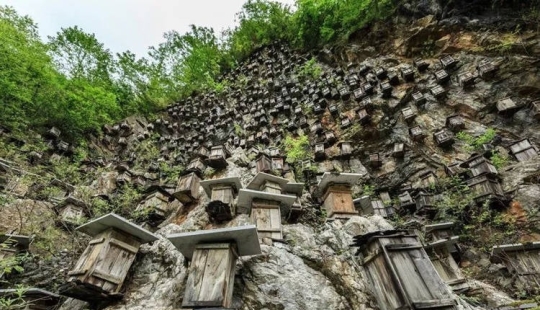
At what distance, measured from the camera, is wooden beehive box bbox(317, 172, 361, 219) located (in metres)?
6.00

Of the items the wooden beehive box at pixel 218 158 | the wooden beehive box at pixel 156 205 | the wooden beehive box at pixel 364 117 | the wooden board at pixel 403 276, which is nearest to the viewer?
the wooden board at pixel 403 276

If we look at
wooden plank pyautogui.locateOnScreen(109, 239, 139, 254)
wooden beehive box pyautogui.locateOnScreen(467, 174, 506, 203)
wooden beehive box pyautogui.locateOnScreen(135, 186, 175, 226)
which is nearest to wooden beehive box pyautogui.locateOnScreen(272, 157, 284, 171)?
wooden beehive box pyautogui.locateOnScreen(135, 186, 175, 226)

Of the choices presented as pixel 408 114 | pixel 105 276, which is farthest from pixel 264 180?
pixel 408 114

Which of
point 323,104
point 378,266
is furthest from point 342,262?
point 323,104

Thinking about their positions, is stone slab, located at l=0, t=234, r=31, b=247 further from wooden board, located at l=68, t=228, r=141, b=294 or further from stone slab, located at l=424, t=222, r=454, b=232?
stone slab, located at l=424, t=222, r=454, b=232

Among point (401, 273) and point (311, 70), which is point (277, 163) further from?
point (311, 70)

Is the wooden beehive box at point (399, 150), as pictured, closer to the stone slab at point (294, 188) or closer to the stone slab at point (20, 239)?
the stone slab at point (294, 188)

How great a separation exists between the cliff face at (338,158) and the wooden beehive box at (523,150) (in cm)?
15

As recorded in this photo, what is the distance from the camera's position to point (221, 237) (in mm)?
3371

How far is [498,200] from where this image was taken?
6.84 meters

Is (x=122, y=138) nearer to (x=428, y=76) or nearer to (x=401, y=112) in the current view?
(x=401, y=112)

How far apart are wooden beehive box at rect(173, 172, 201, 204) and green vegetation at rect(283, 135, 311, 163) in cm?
421

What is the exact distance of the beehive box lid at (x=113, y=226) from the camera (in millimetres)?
4033

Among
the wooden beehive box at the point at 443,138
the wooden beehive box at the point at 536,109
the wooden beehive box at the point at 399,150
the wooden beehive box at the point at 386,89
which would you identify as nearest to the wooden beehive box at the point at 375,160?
the wooden beehive box at the point at 399,150
